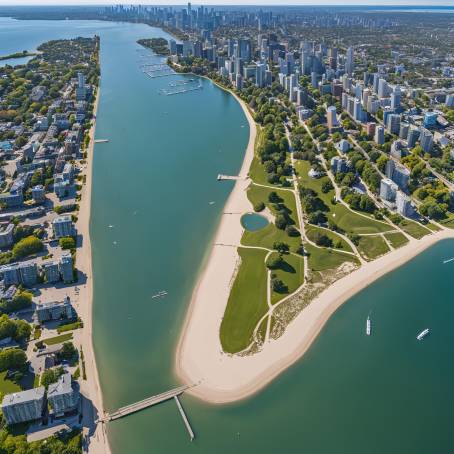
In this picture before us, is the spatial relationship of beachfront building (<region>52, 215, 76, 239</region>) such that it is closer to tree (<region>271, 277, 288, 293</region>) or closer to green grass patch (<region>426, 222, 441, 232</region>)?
tree (<region>271, 277, 288, 293</region>)

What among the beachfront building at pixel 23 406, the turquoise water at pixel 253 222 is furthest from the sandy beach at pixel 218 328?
the beachfront building at pixel 23 406

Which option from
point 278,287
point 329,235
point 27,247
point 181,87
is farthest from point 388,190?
point 181,87

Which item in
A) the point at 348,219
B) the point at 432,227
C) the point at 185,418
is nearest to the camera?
the point at 185,418

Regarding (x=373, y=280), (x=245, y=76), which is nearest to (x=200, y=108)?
(x=245, y=76)

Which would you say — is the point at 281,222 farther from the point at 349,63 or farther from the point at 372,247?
the point at 349,63

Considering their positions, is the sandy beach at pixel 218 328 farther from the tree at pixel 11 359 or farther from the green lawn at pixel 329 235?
the tree at pixel 11 359

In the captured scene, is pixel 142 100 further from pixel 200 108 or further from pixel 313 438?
→ pixel 313 438

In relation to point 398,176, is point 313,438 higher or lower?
lower
